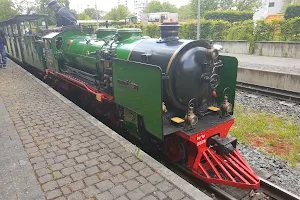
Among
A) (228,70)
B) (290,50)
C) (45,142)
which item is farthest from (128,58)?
(290,50)

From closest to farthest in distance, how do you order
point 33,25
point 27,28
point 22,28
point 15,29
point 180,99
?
point 180,99, point 22,28, point 33,25, point 27,28, point 15,29

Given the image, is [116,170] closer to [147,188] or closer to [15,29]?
[147,188]

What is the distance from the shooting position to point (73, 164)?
3.94m

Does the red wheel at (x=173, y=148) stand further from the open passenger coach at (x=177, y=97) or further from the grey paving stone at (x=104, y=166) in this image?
the grey paving stone at (x=104, y=166)

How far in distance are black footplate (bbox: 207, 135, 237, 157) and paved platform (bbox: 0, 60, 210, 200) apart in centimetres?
101

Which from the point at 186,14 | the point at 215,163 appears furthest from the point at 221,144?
the point at 186,14

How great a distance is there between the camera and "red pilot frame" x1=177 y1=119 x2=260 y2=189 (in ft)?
12.3

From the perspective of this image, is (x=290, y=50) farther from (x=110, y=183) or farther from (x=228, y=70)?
(x=110, y=183)

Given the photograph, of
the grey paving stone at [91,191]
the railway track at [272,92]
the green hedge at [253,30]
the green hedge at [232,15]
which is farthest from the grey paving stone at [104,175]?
the green hedge at [232,15]

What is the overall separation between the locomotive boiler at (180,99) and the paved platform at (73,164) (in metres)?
0.58

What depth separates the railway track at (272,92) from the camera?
810 centimetres

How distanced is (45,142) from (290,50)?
1548 cm

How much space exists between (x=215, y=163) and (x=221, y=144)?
0.34 m

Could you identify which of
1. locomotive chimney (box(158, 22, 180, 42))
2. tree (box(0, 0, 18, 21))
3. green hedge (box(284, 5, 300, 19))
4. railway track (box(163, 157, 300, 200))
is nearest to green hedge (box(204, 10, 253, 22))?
green hedge (box(284, 5, 300, 19))
